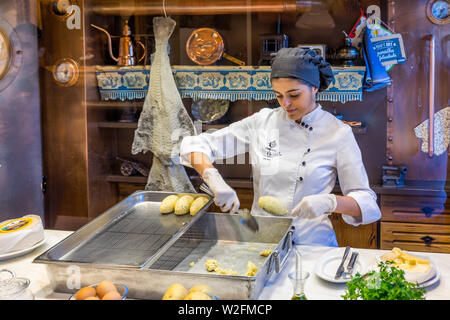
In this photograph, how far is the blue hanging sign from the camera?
2.07m

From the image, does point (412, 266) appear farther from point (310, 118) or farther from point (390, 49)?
point (390, 49)

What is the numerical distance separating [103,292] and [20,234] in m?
0.60

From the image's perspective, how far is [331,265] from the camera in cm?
132

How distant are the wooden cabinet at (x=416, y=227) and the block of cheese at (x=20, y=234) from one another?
1570mm

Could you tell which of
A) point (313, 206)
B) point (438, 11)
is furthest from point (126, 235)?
point (438, 11)

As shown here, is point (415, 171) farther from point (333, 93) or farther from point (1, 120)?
point (1, 120)

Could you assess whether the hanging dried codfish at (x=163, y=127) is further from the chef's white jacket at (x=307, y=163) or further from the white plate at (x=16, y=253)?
the white plate at (x=16, y=253)

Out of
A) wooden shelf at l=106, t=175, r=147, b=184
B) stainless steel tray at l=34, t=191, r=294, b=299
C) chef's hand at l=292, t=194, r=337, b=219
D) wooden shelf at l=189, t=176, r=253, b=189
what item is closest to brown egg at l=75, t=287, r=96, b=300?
stainless steel tray at l=34, t=191, r=294, b=299

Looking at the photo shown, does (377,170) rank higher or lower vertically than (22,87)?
→ lower

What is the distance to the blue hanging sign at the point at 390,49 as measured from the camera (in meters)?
2.07
